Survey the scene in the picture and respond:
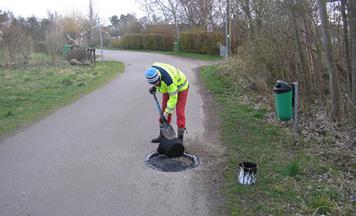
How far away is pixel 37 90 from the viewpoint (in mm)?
14664

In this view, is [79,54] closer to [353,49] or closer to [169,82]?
[169,82]

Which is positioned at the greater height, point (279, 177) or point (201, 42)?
point (201, 42)

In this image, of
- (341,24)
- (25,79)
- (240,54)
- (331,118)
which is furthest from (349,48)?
(25,79)

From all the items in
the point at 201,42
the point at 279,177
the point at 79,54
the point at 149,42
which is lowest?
the point at 279,177

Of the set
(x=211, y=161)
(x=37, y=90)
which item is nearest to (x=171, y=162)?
(x=211, y=161)

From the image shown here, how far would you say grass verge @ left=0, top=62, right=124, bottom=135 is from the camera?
10.4 m

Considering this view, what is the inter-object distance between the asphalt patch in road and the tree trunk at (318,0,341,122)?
130 inches

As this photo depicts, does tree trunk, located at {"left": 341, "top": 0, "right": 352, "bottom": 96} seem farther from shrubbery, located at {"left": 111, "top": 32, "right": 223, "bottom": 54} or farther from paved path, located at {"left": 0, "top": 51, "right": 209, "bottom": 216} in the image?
shrubbery, located at {"left": 111, "top": 32, "right": 223, "bottom": 54}

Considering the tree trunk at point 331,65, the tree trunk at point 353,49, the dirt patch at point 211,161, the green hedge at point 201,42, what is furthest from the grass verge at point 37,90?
the green hedge at point 201,42

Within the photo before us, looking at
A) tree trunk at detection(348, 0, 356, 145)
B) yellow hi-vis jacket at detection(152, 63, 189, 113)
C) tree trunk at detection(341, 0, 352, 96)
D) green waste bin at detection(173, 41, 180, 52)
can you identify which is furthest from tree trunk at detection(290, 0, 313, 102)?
green waste bin at detection(173, 41, 180, 52)

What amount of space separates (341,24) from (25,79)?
13.9m

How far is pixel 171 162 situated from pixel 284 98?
→ 277 centimetres

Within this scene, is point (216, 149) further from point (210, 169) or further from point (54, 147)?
point (54, 147)

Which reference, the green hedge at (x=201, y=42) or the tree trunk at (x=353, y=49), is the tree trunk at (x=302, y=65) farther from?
the green hedge at (x=201, y=42)
